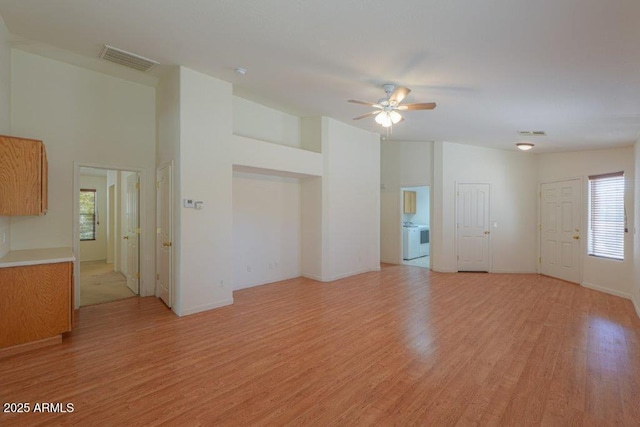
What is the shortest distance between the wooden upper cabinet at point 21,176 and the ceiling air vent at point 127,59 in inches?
50.4

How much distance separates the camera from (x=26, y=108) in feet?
12.7

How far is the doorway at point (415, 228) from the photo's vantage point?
856cm

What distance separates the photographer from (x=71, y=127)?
4.21 metres

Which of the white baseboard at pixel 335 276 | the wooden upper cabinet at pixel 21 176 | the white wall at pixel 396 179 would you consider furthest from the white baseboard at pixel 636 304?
the wooden upper cabinet at pixel 21 176

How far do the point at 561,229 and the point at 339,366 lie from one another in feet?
21.5

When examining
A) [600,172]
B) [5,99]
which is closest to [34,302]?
[5,99]

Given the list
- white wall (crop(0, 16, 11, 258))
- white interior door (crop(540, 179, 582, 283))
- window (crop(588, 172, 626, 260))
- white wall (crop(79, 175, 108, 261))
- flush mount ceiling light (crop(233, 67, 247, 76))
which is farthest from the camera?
white wall (crop(79, 175, 108, 261))

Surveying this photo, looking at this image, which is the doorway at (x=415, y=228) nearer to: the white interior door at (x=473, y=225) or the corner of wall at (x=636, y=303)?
the white interior door at (x=473, y=225)

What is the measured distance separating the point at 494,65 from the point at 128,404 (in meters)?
4.55

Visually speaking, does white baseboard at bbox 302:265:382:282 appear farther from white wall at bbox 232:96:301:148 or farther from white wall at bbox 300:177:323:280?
white wall at bbox 232:96:301:148

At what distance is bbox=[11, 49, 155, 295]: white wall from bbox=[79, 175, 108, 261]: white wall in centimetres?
471

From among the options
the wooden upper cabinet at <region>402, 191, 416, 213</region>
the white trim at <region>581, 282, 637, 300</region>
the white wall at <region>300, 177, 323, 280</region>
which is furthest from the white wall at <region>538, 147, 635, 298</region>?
the white wall at <region>300, 177, 323, 280</region>

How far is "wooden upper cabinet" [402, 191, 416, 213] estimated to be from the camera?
381 inches

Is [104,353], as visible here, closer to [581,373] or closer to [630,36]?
[581,373]
